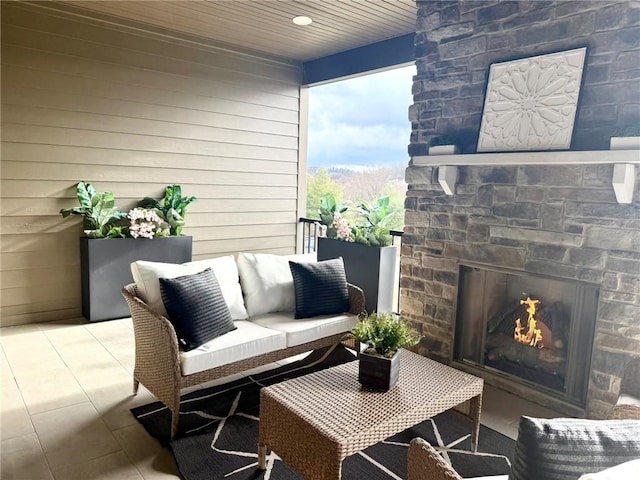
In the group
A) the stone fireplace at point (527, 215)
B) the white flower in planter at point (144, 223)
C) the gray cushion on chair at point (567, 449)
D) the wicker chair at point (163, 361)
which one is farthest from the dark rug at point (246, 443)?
the white flower in planter at point (144, 223)

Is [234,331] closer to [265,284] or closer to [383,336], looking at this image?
[265,284]

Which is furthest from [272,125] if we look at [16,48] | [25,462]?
[25,462]

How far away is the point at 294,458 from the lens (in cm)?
203

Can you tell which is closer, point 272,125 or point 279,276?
point 279,276

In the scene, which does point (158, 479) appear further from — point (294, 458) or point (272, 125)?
point (272, 125)

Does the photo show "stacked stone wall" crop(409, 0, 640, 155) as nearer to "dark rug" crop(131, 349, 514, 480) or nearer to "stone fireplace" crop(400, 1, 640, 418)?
"stone fireplace" crop(400, 1, 640, 418)

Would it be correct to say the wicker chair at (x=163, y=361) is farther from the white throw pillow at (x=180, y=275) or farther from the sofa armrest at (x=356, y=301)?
the sofa armrest at (x=356, y=301)

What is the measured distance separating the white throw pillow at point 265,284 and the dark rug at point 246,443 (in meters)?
0.61

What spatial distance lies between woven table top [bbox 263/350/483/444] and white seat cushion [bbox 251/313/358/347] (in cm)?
62

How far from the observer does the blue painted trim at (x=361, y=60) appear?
197 inches

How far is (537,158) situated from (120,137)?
404 cm

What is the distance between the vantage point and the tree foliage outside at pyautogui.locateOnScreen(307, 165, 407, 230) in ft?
21.3

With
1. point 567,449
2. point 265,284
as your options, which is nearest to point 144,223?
point 265,284

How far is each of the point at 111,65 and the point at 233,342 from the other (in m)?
3.51
